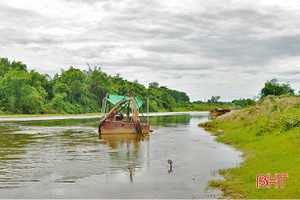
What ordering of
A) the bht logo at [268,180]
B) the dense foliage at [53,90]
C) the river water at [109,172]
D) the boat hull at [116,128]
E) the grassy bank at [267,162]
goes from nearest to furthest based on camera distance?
the grassy bank at [267,162]
the bht logo at [268,180]
the river water at [109,172]
the boat hull at [116,128]
the dense foliage at [53,90]

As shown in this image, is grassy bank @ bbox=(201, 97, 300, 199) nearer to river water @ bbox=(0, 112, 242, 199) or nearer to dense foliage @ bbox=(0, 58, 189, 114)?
river water @ bbox=(0, 112, 242, 199)

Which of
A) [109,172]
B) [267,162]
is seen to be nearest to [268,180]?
[267,162]

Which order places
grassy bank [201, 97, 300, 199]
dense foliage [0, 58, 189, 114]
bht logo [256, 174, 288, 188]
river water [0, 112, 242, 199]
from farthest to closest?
dense foliage [0, 58, 189, 114] < river water [0, 112, 242, 199] < bht logo [256, 174, 288, 188] < grassy bank [201, 97, 300, 199]

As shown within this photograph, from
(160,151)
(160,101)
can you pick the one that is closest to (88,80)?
(160,101)

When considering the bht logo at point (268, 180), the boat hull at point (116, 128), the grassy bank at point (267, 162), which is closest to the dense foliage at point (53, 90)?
the boat hull at point (116, 128)

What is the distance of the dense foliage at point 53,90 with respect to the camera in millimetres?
86875

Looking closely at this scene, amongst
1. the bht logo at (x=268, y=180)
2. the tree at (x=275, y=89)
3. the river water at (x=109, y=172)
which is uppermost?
the tree at (x=275, y=89)

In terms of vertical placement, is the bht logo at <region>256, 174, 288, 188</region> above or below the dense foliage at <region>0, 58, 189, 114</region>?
below

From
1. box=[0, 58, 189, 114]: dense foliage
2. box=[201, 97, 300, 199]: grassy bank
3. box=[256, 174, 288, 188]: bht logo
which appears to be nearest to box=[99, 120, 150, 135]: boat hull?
box=[201, 97, 300, 199]: grassy bank

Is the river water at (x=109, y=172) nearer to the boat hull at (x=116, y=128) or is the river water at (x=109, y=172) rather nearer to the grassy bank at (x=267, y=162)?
the grassy bank at (x=267, y=162)

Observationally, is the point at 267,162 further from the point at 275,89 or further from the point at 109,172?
the point at 275,89

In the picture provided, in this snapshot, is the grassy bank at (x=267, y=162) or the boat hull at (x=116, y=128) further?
the boat hull at (x=116, y=128)

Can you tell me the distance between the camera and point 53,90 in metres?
109

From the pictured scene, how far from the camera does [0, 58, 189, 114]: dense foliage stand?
86875 mm
